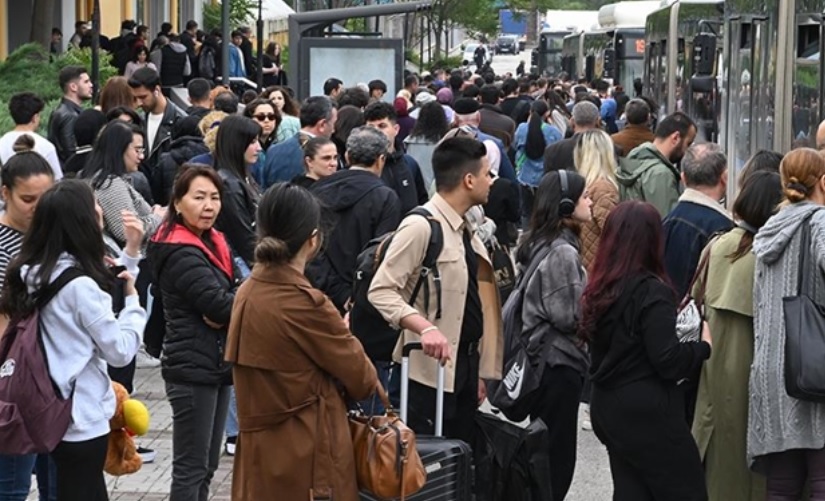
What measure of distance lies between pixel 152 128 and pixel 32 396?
26.7ft

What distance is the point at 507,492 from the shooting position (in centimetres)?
728

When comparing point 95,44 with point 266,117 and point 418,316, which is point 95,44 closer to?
point 266,117

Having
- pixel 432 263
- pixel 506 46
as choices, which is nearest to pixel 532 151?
pixel 432 263

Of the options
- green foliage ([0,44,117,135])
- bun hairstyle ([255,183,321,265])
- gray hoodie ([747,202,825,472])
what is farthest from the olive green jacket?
green foliage ([0,44,117,135])

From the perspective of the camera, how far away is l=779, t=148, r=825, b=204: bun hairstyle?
735 cm

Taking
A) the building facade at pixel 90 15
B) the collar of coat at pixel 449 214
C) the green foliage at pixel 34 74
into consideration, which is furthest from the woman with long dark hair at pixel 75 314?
the building facade at pixel 90 15

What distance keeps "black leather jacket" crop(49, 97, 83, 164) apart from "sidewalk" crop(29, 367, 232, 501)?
3081 millimetres

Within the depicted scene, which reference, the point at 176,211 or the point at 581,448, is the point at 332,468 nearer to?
the point at 176,211

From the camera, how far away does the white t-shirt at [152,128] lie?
14177 millimetres

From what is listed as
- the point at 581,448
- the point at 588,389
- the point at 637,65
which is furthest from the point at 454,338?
the point at 637,65

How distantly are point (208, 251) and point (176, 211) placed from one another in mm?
241

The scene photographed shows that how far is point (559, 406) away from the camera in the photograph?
816 cm

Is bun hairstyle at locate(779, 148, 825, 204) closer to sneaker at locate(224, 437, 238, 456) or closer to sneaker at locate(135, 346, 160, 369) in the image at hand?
sneaker at locate(224, 437, 238, 456)

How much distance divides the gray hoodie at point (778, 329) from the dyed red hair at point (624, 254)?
46 cm
